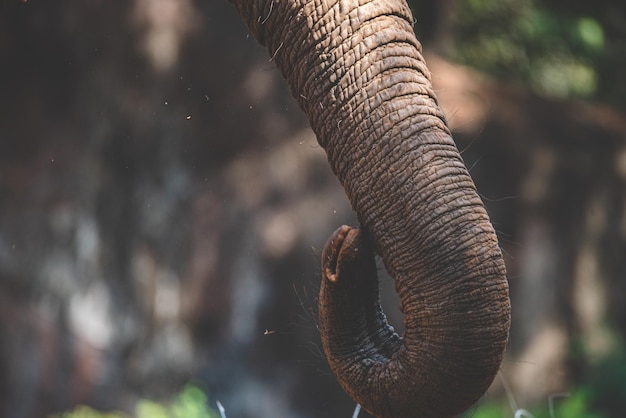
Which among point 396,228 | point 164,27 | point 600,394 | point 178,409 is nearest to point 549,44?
point 600,394

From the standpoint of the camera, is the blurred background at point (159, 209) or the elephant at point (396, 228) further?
the blurred background at point (159, 209)

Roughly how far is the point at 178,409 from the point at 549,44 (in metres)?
A: 4.39

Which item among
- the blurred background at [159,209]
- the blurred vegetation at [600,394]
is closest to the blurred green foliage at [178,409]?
the blurred background at [159,209]

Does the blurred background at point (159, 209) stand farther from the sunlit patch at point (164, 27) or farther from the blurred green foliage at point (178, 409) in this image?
the blurred green foliage at point (178, 409)

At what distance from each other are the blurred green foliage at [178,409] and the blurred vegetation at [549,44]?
3342mm

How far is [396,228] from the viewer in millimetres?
1832

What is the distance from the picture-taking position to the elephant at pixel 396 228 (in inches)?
69.8

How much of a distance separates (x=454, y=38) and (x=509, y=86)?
1.44 meters

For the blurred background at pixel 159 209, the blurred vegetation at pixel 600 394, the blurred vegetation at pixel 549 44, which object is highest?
the blurred vegetation at pixel 549 44

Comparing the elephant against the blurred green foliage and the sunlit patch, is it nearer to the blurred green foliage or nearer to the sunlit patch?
the blurred green foliage

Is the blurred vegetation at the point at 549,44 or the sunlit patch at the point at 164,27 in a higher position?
the blurred vegetation at the point at 549,44

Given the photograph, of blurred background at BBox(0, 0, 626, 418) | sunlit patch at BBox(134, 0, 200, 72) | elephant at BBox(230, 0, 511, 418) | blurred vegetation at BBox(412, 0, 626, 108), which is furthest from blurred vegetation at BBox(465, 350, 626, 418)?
elephant at BBox(230, 0, 511, 418)

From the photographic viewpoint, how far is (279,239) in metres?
Result: 5.24

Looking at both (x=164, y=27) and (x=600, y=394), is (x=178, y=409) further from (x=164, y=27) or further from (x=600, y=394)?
(x=600, y=394)
